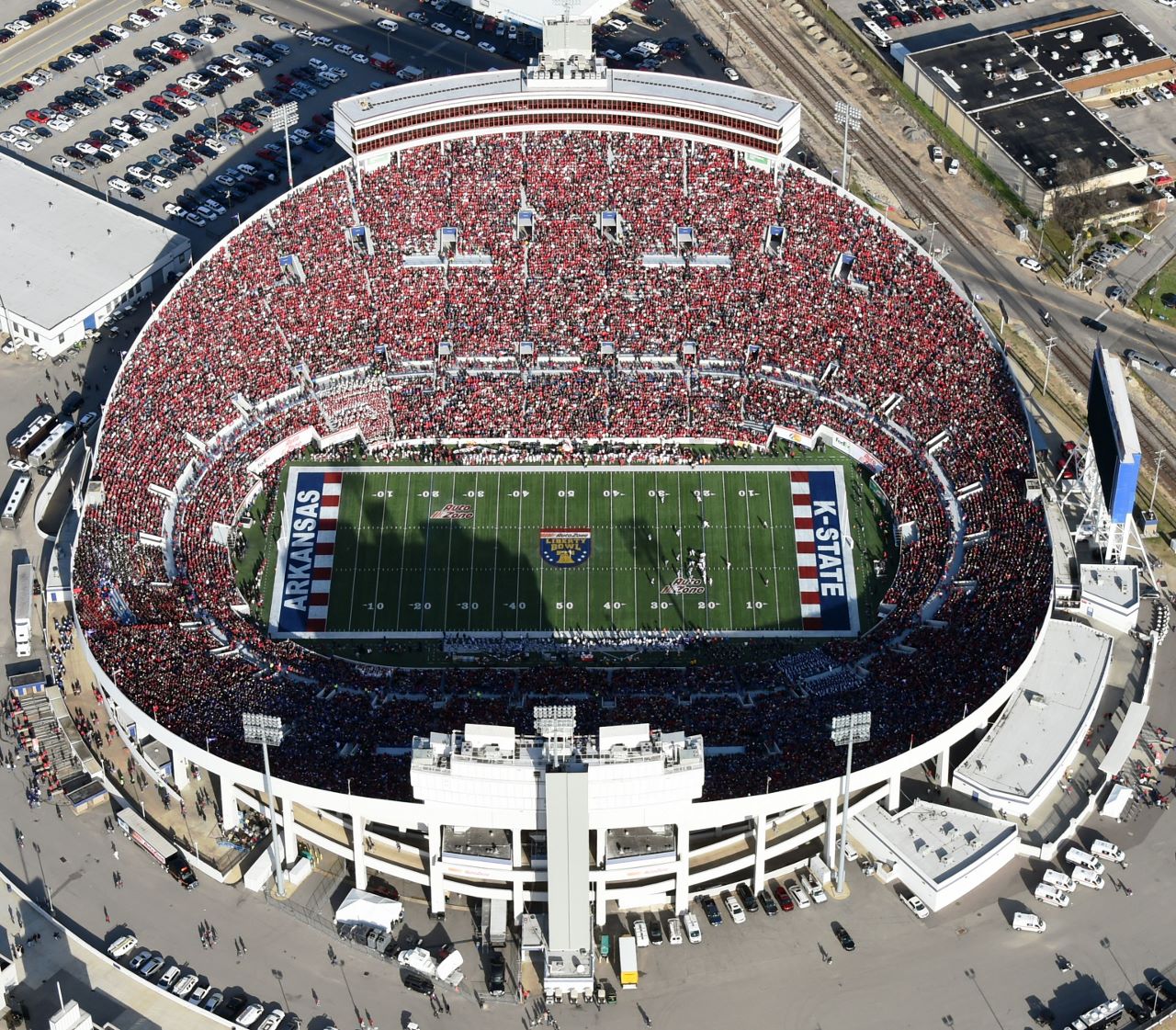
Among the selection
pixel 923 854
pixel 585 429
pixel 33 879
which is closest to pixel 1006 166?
pixel 585 429

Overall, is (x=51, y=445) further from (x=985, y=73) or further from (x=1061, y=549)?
(x=985, y=73)

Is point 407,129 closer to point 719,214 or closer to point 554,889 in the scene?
point 719,214

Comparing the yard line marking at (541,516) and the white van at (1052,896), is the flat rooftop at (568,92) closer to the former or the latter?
the yard line marking at (541,516)

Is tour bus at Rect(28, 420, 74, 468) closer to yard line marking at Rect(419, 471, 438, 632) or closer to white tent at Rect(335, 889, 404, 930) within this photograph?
yard line marking at Rect(419, 471, 438, 632)

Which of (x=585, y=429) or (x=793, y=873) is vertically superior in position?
(x=585, y=429)

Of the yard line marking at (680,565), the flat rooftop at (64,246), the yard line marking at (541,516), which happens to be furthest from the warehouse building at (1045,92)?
the flat rooftop at (64,246)

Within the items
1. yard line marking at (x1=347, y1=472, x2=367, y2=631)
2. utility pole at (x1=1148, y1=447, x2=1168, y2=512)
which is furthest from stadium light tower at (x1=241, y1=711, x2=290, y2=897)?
utility pole at (x1=1148, y1=447, x2=1168, y2=512)
